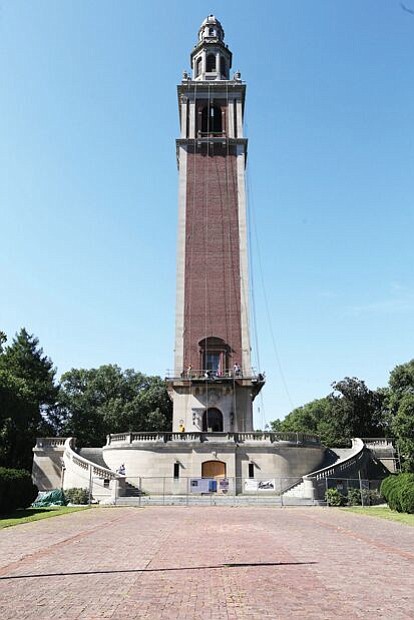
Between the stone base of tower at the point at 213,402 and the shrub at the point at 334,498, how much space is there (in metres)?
12.7

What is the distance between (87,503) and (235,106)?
4414 centimetres

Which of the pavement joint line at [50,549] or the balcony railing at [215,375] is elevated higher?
the balcony railing at [215,375]

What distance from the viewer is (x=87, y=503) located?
35719mm

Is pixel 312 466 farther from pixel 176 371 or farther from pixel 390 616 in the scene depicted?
pixel 390 616

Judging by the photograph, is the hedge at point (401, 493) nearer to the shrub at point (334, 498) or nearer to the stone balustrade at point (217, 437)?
the shrub at point (334, 498)

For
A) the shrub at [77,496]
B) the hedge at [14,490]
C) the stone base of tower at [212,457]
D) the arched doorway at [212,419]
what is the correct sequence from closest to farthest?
1. the hedge at [14,490]
2. the shrub at [77,496]
3. the stone base of tower at [212,457]
4. the arched doorway at [212,419]

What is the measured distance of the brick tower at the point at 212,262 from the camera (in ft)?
155

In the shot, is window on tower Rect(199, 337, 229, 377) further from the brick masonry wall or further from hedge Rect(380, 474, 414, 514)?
hedge Rect(380, 474, 414, 514)

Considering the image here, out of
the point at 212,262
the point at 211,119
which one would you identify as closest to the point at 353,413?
the point at 212,262

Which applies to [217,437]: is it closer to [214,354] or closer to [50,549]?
[214,354]

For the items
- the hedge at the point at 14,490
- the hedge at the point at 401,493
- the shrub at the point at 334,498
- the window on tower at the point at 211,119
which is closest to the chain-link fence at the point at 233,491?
the shrub at the point at 334,498

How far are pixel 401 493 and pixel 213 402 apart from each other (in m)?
22.3

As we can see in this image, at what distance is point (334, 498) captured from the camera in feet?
113

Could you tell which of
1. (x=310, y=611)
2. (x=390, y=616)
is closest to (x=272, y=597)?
(x=310, y=611)
